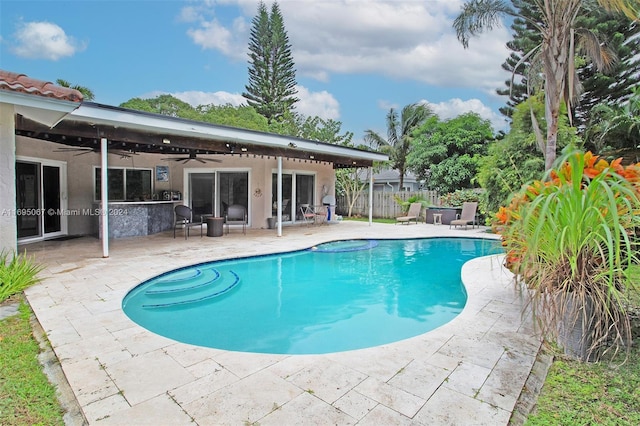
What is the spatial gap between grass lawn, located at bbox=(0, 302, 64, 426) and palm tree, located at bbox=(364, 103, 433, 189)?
20813mm

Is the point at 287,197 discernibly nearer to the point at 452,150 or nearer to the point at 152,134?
the point at 152,134

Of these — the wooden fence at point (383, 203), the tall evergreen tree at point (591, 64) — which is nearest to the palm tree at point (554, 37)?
the tall evergreen tree at point (591, 64)

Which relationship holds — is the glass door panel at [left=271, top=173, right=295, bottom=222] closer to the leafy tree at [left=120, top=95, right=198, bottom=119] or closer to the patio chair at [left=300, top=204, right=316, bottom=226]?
the patio chair at [left=300, top=204, right=316, bottom=226]

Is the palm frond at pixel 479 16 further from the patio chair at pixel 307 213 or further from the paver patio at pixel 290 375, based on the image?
the patio chair at pixel 307 213

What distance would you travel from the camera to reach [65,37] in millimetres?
21219

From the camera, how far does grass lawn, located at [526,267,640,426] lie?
225 cm

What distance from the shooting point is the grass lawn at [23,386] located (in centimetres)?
220

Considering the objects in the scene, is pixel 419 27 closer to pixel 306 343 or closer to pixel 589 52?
pixel 589 52

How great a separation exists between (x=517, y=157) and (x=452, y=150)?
25.3 feet

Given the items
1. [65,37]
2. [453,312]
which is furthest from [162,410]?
[65,37]

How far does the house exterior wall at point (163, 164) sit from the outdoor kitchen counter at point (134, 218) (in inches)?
23.6

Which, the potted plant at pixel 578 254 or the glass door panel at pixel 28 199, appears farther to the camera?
the glass door panel at pixel 28 199

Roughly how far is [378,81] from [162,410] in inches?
962

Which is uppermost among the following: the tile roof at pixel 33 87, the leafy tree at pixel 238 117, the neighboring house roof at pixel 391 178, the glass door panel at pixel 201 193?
the leafy tree at pixel 238 117
